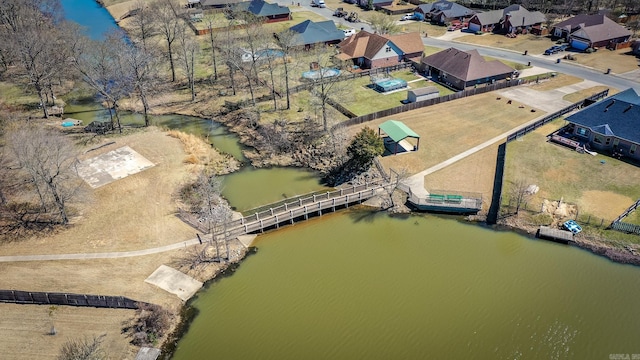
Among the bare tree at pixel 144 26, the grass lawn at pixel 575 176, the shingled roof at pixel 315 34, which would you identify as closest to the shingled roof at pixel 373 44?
the shingled roof at pixel 315 34

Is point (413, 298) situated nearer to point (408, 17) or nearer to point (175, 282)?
point (175, 282)

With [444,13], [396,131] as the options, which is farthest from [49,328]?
[444,13]

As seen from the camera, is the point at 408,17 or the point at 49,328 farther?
the point at 408,17

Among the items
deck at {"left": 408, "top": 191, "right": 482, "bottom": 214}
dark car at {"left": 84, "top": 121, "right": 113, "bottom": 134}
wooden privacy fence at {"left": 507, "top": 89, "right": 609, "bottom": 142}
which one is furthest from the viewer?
dark car at {"left": 84, "top": 121, "right": 113, "bottom": 134}

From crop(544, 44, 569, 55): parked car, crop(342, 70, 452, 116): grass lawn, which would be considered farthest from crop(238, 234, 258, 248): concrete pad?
crop(544, 44, 569, 55): parked car

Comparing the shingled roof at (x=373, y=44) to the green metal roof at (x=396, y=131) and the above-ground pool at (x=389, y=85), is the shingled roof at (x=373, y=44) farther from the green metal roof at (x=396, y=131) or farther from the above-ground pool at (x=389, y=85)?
the green metal roof at (x=396, y=131)

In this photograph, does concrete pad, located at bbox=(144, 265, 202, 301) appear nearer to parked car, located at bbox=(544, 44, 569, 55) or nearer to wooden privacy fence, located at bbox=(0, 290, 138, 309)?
wooden privacy fence, located at bbox=(0, 290, 138, 309)

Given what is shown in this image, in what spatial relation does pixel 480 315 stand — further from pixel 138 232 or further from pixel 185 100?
pixel 185 100
